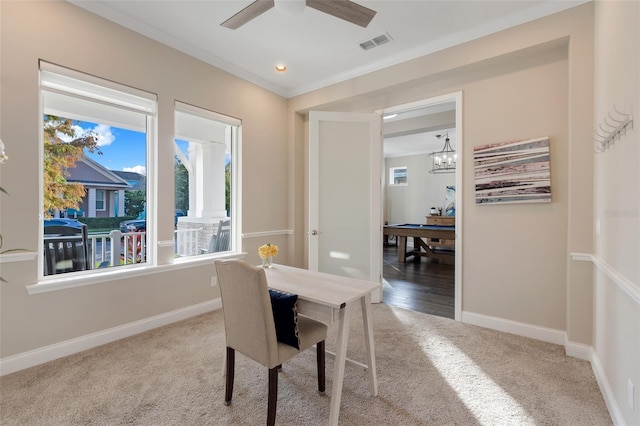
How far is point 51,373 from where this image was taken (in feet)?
6.91

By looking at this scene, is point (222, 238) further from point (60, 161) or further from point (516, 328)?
point (516, 328)

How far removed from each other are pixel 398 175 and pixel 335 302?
870cm

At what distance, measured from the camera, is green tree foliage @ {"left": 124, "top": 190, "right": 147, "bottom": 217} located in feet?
9.53

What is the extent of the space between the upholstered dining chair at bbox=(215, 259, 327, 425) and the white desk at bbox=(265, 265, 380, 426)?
0.11 metres

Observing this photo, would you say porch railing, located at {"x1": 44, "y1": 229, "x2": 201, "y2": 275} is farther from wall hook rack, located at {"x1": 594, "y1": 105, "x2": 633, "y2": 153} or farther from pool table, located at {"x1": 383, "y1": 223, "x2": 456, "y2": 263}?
pool table, located at {"x1": 383, "y1": 223, "x2": 456, "y2": 263}

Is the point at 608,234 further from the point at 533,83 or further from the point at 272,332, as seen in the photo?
the point at 272,332

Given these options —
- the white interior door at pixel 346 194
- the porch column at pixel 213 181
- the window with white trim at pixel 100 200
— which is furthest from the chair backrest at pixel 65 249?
the white interior door at pixel 346 194

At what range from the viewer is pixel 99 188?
2.73 metres

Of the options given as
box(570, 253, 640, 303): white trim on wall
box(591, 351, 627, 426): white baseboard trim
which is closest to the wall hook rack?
box(570, 253, 640, 303): white trim on wall

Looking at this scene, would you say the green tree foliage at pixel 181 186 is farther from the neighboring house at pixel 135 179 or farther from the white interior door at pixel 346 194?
the white interior door at pixel 346 194

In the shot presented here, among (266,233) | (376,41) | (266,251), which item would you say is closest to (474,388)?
(266,251)

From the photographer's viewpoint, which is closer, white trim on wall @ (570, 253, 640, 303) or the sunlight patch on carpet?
white trim on wall @ (570, 253, 640, 303)

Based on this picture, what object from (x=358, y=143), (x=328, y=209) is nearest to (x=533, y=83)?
(x=358, y=143)

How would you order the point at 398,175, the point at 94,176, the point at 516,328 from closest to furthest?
the point at 94,176, the point at 516,328, the point at 398,175
